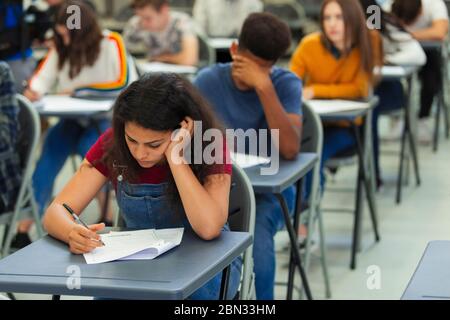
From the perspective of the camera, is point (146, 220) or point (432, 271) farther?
point (146, 220)

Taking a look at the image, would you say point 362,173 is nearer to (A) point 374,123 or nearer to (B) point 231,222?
(A) point 374,123

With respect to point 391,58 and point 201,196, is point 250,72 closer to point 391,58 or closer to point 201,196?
point 201,196

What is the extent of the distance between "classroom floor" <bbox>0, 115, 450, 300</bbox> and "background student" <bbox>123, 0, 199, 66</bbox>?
933mm

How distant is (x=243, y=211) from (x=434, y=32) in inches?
139

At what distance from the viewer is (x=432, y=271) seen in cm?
190

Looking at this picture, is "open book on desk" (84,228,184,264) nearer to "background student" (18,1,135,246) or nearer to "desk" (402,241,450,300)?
"desk" (402,241,450,300)

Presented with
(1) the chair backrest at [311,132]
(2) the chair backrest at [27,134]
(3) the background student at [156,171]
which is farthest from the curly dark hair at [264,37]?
(3) the background student at [156,171]

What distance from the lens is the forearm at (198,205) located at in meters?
2.16

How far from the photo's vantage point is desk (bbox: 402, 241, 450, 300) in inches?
69.0

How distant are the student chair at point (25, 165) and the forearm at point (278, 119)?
2.65 feet

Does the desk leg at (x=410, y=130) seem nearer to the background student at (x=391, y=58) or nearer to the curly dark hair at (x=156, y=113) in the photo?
the background student at (x=391, y=58)

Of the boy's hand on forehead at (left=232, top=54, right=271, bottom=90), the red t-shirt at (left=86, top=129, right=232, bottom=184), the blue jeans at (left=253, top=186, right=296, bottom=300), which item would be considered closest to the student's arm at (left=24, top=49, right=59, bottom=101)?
the boy's hand on forehead at (left=232, top=54, right=271, bottom=90)
